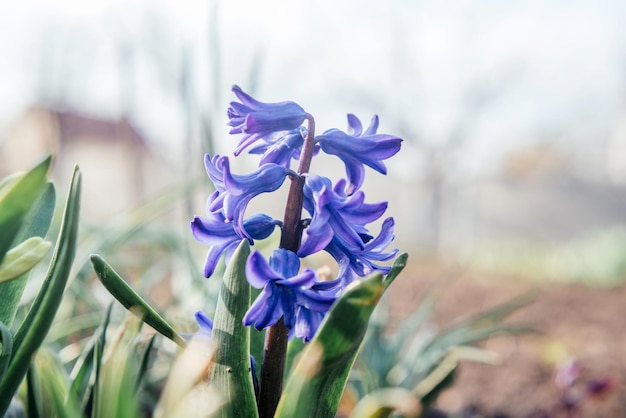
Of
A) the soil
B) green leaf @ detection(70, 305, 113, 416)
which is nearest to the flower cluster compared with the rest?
green leaf @ detection(70, 305, 113, 416)

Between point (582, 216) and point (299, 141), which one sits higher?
point (299, 141)

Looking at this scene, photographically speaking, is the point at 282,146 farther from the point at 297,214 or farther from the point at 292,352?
the point at 292,352

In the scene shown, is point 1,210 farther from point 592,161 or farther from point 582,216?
point 592,161

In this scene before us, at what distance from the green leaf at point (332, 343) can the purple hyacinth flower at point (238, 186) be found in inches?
5.2

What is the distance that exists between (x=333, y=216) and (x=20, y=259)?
0.87 feet

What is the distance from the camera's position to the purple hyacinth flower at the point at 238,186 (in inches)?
20.6

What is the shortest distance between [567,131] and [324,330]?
1851 centimetres

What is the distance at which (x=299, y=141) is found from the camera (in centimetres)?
61

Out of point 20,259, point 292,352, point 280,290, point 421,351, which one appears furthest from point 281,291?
point 421,351

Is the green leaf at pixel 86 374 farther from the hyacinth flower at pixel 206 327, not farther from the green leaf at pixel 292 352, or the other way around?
the green leaf at pixel 292 352

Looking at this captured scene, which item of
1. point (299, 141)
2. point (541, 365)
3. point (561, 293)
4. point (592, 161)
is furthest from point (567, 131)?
point (299, 141)

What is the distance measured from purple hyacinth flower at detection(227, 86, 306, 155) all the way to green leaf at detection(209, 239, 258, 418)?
15 centimetres

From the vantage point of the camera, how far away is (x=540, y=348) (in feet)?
8.21

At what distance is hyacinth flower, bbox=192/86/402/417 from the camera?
1.61 feet
